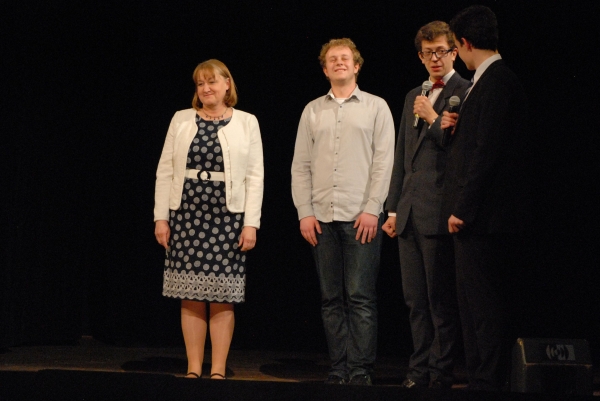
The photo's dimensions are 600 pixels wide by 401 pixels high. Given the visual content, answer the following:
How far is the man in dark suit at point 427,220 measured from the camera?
3.14m

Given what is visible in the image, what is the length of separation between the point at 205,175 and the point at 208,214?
18 cm

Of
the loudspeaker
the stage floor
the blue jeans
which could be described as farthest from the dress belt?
the loudspeaker

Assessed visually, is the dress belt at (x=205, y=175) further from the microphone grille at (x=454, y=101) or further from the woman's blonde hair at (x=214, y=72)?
the microphone grille at (x=454, y=101)

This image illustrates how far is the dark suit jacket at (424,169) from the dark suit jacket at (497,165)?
258mm

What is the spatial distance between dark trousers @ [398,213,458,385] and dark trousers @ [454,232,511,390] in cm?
24

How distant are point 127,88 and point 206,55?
517mm

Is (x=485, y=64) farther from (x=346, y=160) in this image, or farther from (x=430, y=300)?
(x=430, y=300)

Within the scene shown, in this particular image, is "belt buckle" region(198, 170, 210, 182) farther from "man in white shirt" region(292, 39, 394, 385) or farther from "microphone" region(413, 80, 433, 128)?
"microphone" region(413, 80, 433, 128)

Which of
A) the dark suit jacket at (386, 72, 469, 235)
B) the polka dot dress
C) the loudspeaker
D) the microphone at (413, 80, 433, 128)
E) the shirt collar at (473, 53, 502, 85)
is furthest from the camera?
the polka dot dress

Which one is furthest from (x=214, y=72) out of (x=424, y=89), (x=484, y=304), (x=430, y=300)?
(x=484, y=304)

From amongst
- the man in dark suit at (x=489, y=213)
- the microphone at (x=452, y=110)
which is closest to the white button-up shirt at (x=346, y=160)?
the microphone at (x=452, y=110)

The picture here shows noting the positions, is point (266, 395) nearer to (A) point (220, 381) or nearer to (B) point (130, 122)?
(A) point (220, 381)

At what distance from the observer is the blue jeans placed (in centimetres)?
347

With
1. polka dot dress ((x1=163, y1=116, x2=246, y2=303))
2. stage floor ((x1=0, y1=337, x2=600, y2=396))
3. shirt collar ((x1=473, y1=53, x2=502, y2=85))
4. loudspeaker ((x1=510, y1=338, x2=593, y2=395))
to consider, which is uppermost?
shirt collar ((x1=473, y1=53, x2=502, y2=85))
